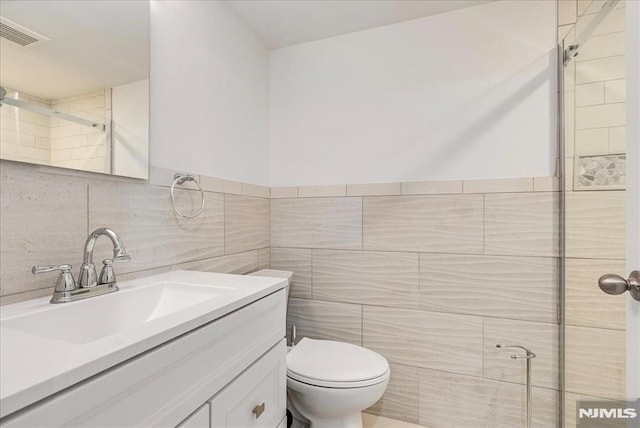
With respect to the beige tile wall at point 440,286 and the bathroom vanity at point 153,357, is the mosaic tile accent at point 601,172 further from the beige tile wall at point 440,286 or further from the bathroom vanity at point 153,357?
the bathroom vanity at point 153,357

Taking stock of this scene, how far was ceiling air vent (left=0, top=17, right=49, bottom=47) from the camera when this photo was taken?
0.83 m

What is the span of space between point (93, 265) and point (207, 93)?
96 centimetres

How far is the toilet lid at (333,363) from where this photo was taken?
1337 millimetres

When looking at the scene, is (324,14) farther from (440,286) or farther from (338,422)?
(338,422)

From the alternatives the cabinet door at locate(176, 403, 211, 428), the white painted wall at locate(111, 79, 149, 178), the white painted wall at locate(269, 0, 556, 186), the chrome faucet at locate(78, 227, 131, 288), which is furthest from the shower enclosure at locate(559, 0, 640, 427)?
the white painted wall at locate(111, 79, 149, 178)

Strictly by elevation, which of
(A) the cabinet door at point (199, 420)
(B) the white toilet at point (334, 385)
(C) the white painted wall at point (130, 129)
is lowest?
(B) the white toilet at point (334, 385)

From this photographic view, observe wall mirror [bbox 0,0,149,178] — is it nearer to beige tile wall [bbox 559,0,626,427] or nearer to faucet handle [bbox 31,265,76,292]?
faucet handle [bbox 31,265,76,292]

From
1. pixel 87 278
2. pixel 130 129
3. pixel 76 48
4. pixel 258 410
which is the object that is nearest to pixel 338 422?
pixel 258 410

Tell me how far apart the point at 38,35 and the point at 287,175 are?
1.30m

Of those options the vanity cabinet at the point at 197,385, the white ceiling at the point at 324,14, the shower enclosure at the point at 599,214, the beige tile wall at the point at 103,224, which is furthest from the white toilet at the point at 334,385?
the white ceiling at the point at 324,14

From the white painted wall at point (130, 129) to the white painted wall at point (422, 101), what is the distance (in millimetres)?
950

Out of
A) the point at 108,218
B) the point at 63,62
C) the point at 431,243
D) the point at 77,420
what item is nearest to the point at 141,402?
the point at 77,420

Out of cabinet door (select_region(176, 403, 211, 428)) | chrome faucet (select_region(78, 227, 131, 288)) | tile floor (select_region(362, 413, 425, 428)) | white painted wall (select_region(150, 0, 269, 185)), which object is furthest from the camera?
tile floor (select_region(362, 413, 425, 428))

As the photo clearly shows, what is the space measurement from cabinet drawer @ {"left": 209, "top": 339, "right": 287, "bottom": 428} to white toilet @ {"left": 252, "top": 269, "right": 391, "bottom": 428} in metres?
0.23
